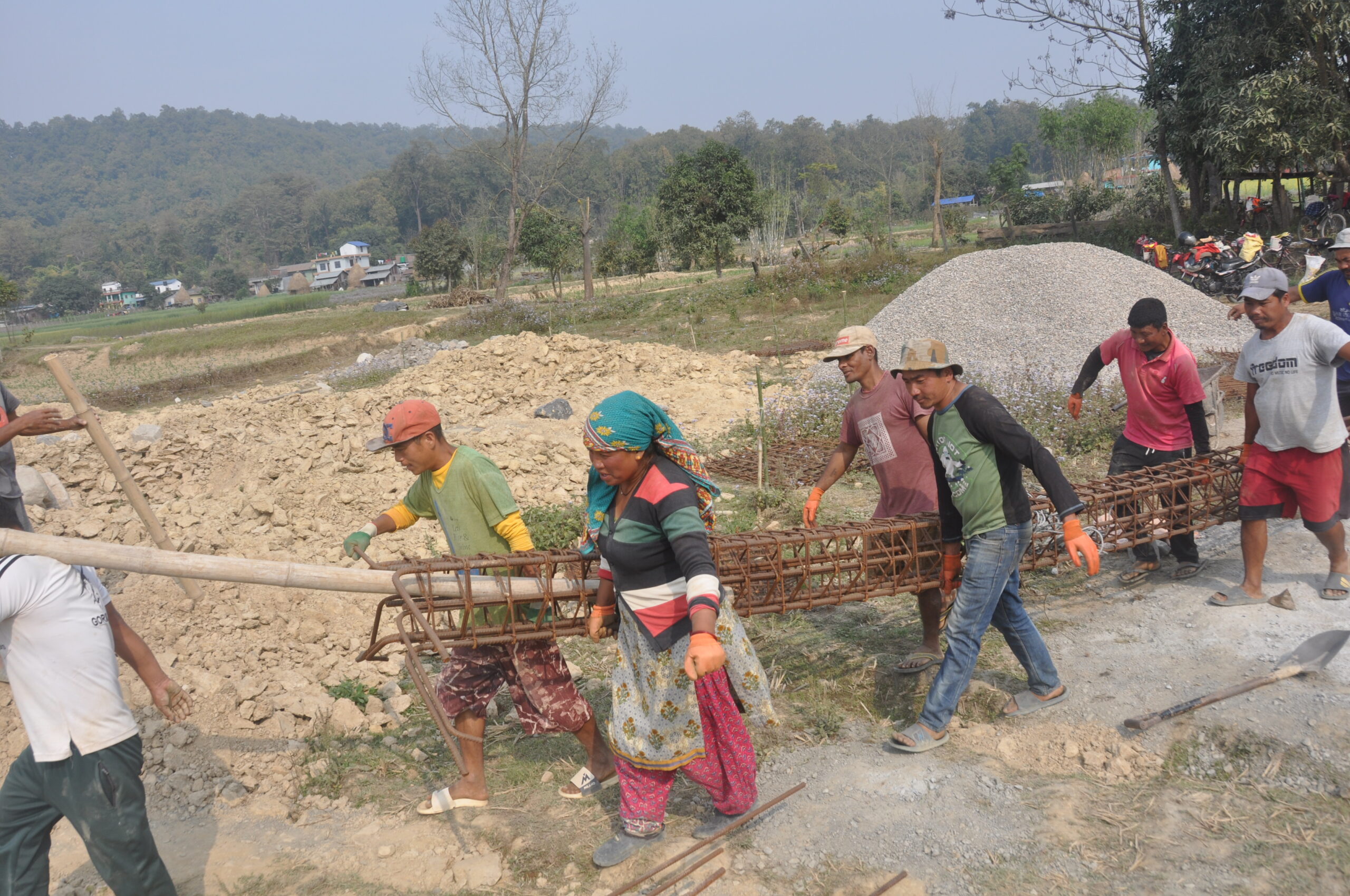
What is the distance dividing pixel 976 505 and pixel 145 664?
2.88 meters

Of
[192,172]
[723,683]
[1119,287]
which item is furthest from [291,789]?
[192,172]

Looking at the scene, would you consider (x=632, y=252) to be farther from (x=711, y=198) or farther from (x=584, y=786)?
(x=584, y=786)

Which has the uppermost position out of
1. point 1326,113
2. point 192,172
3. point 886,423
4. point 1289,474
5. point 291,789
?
point 192,172

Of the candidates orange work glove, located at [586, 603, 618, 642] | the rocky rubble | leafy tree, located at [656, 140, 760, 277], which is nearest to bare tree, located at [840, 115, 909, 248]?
leafy tree, located at [656, 140, 760, 277]

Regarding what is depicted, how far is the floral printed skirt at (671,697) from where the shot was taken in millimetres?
2809

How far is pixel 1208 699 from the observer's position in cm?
323

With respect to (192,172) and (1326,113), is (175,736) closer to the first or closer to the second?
(1326,113)

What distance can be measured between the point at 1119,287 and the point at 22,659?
13.1 metres

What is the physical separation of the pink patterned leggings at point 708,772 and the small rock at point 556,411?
22.1ft

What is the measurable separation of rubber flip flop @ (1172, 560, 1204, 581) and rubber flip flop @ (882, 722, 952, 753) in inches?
79.1

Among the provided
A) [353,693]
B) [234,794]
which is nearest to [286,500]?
[353,693]

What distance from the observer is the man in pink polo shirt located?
423 cm

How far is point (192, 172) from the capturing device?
15538 centimetres

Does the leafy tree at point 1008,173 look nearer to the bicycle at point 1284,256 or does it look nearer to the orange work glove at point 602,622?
the bicycle at point 1284,256
